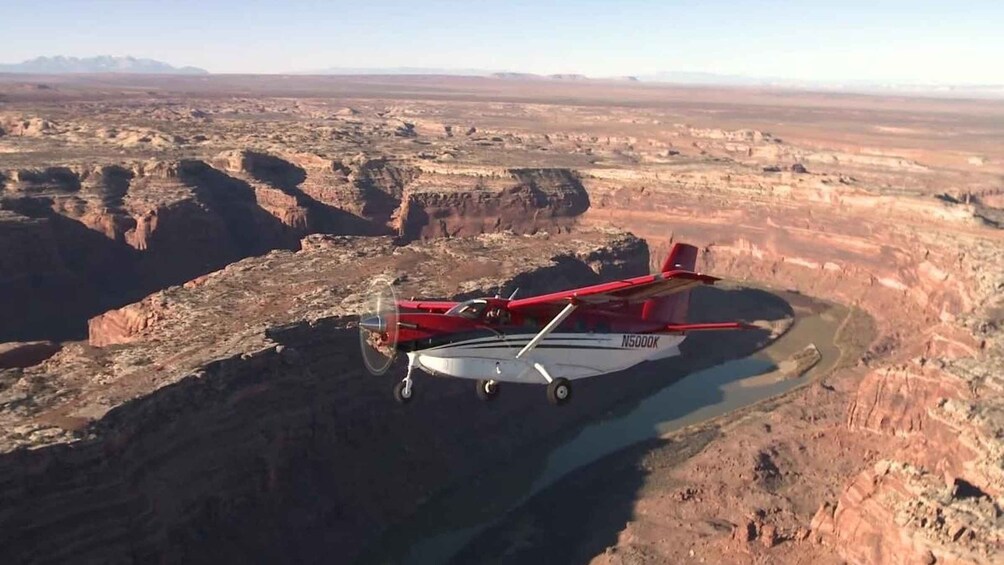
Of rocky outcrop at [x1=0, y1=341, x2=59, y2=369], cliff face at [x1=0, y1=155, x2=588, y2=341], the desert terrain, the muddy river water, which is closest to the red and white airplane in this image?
the desert terrain

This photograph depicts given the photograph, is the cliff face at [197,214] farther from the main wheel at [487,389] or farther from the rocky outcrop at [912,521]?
the rocky outcrop at [912,521]

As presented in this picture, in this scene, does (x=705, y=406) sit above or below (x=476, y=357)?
below

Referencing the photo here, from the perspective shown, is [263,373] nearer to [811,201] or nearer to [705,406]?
[705,406]

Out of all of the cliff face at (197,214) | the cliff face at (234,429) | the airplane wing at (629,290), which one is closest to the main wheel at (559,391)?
the airplane wing at (629,290)

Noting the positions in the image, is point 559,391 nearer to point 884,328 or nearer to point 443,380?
point 443,380

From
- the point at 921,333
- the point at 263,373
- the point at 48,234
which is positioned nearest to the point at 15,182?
the point at 48,234

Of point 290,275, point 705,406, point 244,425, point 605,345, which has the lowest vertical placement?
point 705,406

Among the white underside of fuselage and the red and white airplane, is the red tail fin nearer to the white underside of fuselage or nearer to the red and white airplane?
the red and white airplane
